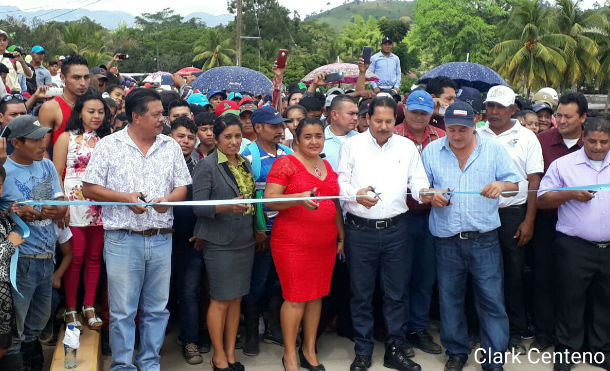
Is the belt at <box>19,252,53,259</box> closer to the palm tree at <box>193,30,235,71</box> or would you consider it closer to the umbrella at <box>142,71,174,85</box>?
the umbrella at <box>142,71,174,85</box>

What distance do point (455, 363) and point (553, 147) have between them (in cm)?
217

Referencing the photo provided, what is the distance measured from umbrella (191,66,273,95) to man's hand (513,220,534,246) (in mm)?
5617

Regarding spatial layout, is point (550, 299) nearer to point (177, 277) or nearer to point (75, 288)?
point (177, 277)

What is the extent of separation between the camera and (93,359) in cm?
464

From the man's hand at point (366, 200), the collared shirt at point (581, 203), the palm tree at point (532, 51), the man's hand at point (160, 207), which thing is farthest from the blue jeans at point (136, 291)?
the palm tree at point (532, 51)

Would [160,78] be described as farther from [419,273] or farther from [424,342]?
[424,342]

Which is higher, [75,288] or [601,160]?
[601,160]

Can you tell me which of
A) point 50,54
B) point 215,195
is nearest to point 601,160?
point 215,195

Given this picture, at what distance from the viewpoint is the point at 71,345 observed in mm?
4379

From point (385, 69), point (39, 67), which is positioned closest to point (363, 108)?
point (385, 69)

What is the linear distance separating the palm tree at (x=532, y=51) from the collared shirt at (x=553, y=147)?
3748 centimetres

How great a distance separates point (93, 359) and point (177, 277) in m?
0.97

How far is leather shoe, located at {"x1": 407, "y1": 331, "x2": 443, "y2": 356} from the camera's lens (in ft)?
17.9

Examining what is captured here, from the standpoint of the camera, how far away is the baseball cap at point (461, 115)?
481cm
